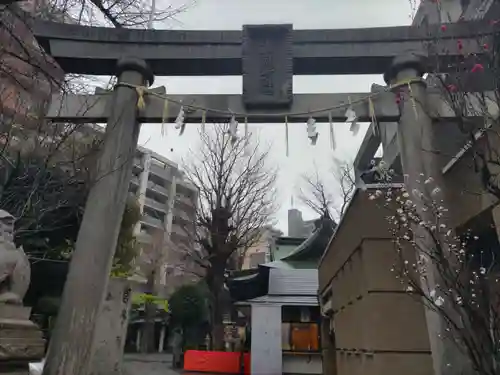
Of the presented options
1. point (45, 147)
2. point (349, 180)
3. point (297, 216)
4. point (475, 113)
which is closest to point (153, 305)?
point (297, 216)

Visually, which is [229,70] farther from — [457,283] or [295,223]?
[295,223]

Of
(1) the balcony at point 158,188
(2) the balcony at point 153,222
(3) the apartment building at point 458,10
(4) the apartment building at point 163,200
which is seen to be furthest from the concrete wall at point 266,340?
(1) the balcony at point 158,188

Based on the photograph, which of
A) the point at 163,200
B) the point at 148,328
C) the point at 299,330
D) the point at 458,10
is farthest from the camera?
the point at 163,200

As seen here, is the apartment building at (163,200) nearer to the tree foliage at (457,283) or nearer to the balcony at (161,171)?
the balcony at (161,171)

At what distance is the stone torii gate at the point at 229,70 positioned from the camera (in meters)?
5.05

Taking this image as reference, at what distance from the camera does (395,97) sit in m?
5.32

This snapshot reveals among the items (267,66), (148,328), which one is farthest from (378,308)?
(148,328)

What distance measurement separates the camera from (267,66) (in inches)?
219

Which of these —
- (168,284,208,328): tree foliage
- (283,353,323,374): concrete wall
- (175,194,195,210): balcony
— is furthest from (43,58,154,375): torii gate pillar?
(168,284,208,328): tree foliage

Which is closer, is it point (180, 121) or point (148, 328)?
point (180, 121)

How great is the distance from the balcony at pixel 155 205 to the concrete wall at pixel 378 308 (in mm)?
37224

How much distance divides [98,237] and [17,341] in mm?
1295

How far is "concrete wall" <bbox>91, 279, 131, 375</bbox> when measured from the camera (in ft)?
30.3

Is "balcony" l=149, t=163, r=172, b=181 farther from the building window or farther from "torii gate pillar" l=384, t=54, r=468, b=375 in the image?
"torii gate pillar" l=384, t=54, r=468, b=375
